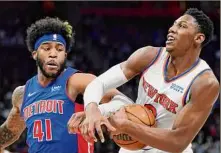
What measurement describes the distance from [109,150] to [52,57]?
18.1 feet

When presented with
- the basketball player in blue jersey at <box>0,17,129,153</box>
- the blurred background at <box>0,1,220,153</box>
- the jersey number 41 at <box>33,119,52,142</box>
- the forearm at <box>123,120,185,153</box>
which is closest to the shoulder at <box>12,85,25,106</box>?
the basketball player in blue jersey at <box>0,17,129,153</box>

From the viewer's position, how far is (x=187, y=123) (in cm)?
352

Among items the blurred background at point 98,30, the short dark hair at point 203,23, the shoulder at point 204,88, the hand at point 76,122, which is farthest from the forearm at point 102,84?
the blurred background at point 98,30

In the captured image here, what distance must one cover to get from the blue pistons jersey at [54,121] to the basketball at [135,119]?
0.44 meters

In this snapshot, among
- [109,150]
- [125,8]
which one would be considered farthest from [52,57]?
[125,8]

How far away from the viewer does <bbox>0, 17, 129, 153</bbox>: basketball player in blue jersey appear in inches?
154

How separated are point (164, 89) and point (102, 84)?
41 cm

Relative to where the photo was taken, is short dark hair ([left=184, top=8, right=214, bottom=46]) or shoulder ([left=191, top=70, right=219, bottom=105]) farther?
short dark hair ([left=184, top=8, right=214, bottom=46])

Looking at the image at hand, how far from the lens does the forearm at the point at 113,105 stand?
3.56m

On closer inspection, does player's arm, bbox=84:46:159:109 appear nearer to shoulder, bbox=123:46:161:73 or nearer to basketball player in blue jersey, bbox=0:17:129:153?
shoulder, bbox=123:46:161:73

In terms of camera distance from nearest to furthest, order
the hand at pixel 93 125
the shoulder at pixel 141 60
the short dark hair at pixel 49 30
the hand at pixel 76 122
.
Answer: the hand at pixel 93 125
the hand at pixel 76 122
the shoulder at pixel 141 60
the short dark hair at pixel 49 30

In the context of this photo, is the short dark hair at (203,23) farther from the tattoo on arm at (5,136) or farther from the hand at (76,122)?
the tattoo on arm at (5,136)

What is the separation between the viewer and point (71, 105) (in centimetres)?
395

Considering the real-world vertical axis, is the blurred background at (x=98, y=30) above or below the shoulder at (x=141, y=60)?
above
